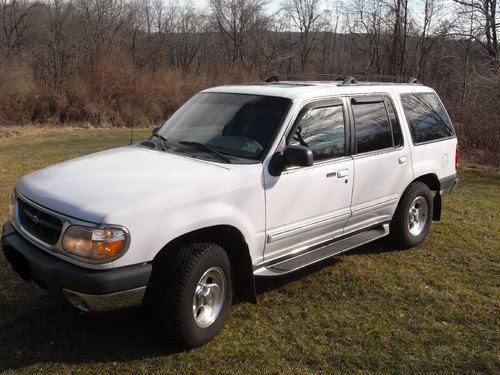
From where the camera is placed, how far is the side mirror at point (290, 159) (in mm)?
3762

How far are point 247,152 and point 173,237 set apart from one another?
1090 mm

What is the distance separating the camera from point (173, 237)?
3250 millimetres

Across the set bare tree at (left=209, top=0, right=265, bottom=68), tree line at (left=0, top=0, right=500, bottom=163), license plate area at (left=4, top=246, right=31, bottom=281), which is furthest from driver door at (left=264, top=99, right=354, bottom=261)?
bare tree at (left=209, top=0, right=265, bottom=68)

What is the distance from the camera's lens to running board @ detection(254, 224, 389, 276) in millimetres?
4035

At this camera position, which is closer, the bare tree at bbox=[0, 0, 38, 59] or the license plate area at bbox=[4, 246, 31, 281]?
the license plate area at bbox=[4, 246, 31, 281]

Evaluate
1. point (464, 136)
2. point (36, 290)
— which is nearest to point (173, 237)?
point (36, 290)

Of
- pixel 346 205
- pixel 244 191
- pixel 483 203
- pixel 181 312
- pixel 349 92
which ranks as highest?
pixel 349 92

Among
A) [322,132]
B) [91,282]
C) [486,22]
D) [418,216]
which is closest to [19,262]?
[91,282]

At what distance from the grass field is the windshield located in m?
1.40

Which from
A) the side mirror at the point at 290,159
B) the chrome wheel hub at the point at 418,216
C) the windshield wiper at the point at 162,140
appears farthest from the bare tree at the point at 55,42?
the side mirror at the point at 290,159

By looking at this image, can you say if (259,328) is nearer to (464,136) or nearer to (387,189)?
(387,189)

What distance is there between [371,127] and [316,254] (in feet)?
4.76

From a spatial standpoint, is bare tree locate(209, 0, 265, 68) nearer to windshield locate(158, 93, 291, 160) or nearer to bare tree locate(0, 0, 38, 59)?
bare tree locate(0, 0, 38, 59)

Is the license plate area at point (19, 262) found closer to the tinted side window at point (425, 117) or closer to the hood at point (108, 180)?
the hood at point (108, 180)
